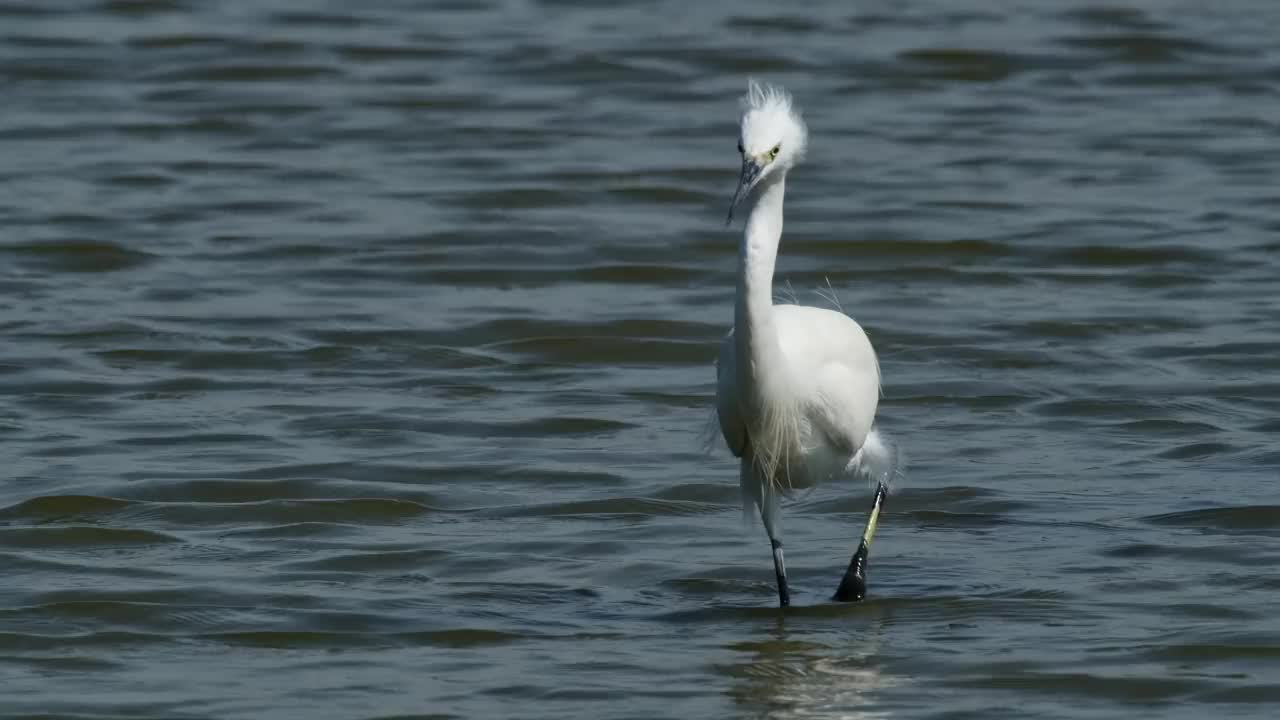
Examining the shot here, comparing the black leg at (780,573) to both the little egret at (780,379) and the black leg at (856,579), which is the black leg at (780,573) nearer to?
the little egret at (780,379)

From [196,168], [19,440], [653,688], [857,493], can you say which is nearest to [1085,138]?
[196,168]

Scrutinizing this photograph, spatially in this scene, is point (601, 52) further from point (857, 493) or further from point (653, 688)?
point (653, 688)

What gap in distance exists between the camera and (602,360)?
1102 cm

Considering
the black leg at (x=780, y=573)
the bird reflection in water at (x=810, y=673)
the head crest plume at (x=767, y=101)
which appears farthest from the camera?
the black leg at (x=780, y=573)

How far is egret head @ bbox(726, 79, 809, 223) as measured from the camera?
6.64 m

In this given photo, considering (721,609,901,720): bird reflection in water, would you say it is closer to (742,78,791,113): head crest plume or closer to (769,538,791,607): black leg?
(769,538,791,607): black leg

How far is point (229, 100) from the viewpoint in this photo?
17266 millimetres

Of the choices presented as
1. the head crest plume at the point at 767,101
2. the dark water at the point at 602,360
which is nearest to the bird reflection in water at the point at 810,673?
the dark water at the point at 602,360

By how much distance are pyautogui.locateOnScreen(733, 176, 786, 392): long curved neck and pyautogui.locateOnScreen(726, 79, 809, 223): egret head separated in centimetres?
6

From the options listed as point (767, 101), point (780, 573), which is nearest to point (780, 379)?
point (780, 573)

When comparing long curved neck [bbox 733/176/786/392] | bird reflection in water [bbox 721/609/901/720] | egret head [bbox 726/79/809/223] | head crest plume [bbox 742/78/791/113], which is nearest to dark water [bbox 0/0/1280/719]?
bird reflection in water [bbox 721/609/901/720]

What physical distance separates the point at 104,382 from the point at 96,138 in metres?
5.83

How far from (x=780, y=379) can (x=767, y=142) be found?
766 millimetres

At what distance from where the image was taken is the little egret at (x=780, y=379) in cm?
671
